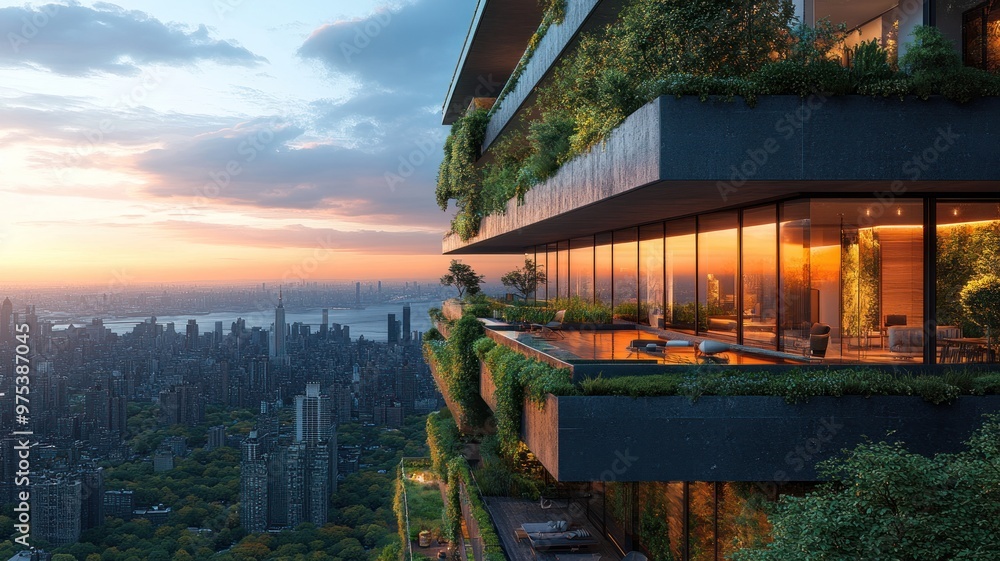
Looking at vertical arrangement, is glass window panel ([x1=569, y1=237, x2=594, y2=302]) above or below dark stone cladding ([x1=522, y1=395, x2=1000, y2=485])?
above

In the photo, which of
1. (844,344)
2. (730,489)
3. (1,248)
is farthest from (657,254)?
(1,248)

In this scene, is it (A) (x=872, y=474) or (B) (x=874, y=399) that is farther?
(B) (x=874, y=399)

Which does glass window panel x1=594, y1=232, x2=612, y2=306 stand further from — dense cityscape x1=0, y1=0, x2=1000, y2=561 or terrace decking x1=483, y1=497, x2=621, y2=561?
terrace decking x1=483, y1=497, x2=621, y2=561

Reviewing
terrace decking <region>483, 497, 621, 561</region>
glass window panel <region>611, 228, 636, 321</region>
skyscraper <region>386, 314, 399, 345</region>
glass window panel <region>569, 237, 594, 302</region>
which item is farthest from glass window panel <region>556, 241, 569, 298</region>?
skyscraper <region>386, 314, 399, 345</region>

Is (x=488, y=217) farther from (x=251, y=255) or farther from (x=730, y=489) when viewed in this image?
(x=251, y=255)

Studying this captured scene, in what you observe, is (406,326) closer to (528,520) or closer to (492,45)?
(492,45)

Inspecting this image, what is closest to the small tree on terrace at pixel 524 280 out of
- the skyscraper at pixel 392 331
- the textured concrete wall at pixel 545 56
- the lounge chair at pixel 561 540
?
the textured concrete wall at pixel 545 56
